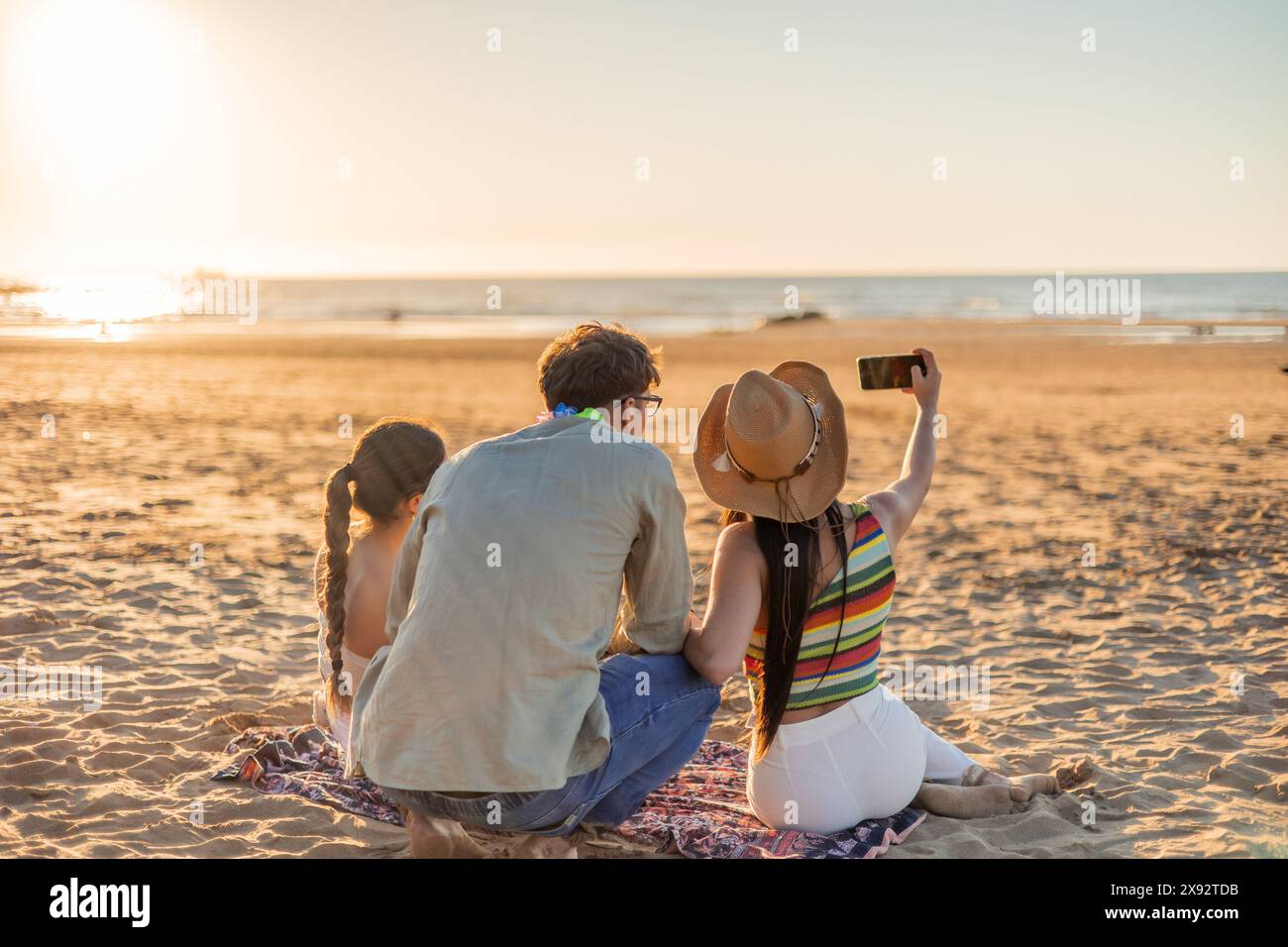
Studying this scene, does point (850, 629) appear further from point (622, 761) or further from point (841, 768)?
point (622, 761)

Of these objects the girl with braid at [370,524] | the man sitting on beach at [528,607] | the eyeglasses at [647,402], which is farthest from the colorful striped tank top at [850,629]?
the girl with braid at [370,524]

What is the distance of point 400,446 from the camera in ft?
11.1

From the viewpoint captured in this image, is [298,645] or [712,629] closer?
[712,629]

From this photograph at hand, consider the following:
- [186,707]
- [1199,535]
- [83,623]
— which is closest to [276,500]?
[83,623]

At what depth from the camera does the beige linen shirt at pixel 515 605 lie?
254 centimetres

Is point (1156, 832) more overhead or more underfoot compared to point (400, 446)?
more underfoot

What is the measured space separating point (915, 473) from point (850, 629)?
1.78 ft

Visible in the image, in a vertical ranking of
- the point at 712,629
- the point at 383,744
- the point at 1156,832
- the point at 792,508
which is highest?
the point at 792,508

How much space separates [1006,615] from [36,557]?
5314 millimetres

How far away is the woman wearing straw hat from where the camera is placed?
2.85 m

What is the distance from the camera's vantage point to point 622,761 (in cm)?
287

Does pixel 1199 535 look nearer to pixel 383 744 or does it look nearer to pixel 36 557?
pixel 383 744

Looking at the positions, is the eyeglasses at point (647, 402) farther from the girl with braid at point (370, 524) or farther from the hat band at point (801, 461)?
the girl with braid at point (370, 524)

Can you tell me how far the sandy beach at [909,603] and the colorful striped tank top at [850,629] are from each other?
0.51 metres
